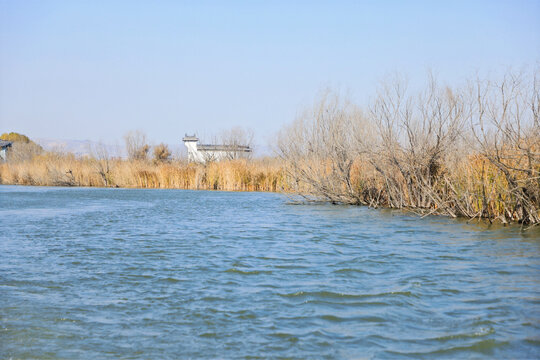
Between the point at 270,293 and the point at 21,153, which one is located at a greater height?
the point at 21,153

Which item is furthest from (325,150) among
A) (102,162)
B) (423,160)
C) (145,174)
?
(102,162)

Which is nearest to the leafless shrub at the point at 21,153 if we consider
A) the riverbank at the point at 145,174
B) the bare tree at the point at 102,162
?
the riverbank at the point at 145,174

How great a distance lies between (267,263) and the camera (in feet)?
28.6

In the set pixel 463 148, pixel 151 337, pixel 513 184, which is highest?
pixel 463 148

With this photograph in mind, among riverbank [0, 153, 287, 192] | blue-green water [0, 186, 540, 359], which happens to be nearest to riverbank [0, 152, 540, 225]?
riverbank [0, 153, 287, 192]

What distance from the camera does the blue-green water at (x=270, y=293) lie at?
16.4ft

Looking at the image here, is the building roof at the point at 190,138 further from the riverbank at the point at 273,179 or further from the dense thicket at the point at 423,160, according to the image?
the dense thicket at the point at 423,160

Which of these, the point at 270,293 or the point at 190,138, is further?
the point at 190,138

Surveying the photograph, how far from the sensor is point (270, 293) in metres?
6.78

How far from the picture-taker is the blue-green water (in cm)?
499

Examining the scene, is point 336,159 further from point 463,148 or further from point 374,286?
point 374,286

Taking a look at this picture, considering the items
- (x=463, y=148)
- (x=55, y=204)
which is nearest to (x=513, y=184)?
(x=463, y=148)

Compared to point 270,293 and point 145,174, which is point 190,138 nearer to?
point 145,174

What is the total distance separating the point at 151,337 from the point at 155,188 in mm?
29012
